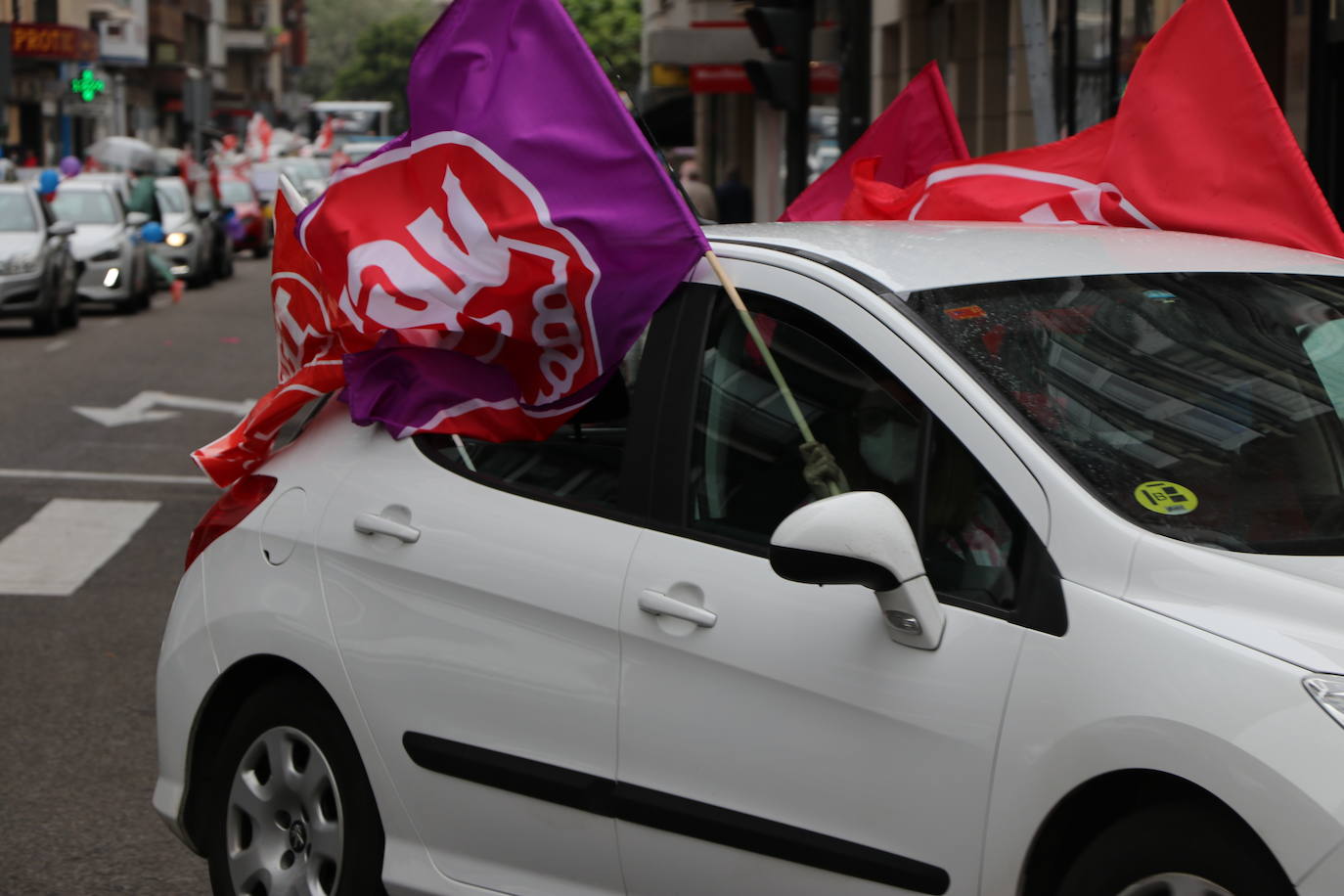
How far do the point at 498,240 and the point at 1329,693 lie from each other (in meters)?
2.08

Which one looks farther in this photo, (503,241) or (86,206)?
(86,206)

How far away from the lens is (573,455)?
166 inches

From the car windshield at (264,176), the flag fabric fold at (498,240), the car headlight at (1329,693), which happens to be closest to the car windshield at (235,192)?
the car windshield at (264,176)

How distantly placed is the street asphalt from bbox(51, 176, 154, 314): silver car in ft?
19.6

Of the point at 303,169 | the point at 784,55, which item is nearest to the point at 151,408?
the point at 784,55

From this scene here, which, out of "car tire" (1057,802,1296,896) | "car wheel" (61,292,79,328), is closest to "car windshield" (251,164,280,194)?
"car wheel" (61,292,79,328)

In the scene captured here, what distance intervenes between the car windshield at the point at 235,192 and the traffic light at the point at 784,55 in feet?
100

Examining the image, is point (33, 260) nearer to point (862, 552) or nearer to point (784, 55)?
point (784, 55)

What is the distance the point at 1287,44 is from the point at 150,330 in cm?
1585

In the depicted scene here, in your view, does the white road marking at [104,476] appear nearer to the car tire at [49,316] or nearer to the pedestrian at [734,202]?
the car tire at [49,316]

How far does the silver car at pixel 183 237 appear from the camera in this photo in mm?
33469

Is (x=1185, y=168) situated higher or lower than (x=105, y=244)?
higher

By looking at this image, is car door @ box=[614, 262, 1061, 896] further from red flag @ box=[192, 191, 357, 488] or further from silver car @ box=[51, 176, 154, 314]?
silver car @ box=[51, 176, 154, 314]

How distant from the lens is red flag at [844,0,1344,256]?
4.96m
